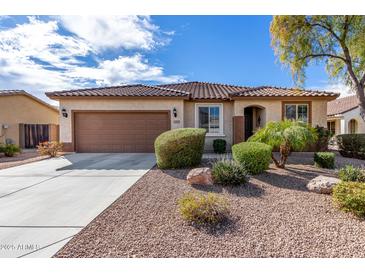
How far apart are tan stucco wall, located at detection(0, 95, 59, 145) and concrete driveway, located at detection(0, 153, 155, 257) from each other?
1019 cm

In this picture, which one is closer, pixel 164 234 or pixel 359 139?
pixel 164 234

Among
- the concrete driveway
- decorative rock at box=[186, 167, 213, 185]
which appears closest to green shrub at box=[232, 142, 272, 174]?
decorative rock at box=[186, 167, 213, 185]

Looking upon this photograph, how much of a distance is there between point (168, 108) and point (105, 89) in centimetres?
485

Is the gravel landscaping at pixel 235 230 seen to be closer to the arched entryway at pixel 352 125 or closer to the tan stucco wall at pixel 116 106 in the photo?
the tan stucco wall at pixel 116 106

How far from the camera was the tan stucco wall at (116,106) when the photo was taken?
1210cm

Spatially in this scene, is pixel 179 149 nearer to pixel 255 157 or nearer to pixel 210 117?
pixel 255 157

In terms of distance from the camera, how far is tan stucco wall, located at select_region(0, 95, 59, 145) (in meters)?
15.5

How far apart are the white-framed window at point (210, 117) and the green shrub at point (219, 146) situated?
867 mm

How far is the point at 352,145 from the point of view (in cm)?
1055

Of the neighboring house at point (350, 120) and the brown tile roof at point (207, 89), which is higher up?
the brown tile roof at point (207, 89)

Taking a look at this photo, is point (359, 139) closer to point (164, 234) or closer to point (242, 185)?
point (242, 185)

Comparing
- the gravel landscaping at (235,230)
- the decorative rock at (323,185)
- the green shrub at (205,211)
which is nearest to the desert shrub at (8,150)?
the gravel landscaping at (235,230)

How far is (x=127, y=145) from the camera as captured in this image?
12258mm
